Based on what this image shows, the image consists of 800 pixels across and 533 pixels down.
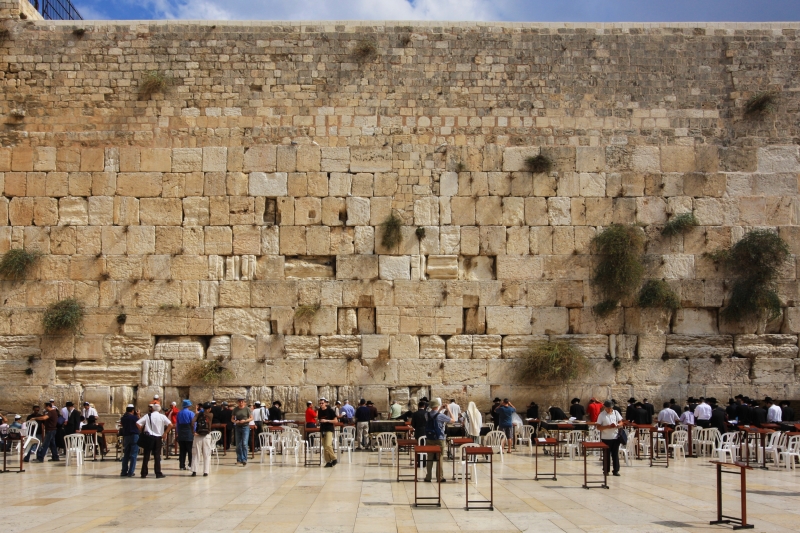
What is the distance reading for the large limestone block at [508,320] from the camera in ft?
49.3

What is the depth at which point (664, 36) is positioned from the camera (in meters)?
15.8

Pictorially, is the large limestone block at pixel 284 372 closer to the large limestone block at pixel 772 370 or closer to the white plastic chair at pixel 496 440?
the white plastic chair at pixel 496 440

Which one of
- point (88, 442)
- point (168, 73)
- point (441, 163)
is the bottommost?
point (88, 442)

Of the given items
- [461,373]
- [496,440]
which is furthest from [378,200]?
[496,440]

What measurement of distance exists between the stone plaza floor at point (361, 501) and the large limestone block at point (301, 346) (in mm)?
3308

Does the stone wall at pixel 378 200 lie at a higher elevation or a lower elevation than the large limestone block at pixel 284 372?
higher

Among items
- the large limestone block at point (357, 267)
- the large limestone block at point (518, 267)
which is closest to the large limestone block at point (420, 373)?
the large limestone block at point (357, 267)

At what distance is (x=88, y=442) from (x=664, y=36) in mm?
13204

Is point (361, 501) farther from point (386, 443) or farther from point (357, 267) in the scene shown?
point (357, 267)

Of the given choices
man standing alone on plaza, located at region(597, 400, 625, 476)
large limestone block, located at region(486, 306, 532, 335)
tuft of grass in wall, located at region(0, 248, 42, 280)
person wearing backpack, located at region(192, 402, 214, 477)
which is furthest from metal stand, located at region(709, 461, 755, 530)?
tuft of grass in wall, located at region(0, 248, 42, 280)

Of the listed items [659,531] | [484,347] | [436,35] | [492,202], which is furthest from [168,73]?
[659,531]

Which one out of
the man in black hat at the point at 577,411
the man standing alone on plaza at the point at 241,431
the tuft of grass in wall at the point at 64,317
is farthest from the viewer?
the tuft of grass in wall at the point at 64,317

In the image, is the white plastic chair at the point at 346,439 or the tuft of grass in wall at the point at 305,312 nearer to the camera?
the white plastic chair at the point at 346,439

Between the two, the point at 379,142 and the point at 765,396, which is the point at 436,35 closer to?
the point at 379,142
